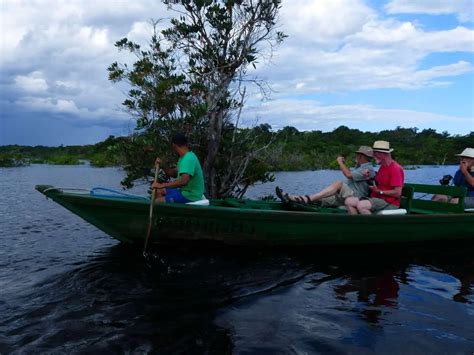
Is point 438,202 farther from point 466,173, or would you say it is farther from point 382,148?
point 382,148

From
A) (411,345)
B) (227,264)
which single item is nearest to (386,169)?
(227,264)

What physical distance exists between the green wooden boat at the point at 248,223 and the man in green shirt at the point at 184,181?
34 centimetres

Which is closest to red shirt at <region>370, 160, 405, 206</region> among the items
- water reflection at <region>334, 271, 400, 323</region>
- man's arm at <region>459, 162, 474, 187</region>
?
water reflection at <region>334, 271, 400, 323</region>

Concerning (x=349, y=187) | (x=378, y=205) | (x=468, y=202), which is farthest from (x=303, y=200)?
(x=468, y=202)

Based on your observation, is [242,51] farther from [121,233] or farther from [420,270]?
[420,270]

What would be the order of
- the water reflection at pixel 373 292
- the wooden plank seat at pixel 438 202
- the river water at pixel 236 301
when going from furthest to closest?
1. the wooden plank seat at pixel 438 202
2. the water reflection at pixel 373 292
3. the river water at pixel 236 301

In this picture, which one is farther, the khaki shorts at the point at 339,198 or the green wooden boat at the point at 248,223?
the khaki shorts at the point at 339,198

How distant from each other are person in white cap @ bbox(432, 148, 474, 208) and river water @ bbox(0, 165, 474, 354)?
1139 millimetres

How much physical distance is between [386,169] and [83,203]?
4.94 m

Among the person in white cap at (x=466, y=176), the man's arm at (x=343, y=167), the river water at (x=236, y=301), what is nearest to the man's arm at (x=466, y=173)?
the person in white cap at (x=466, y=176)

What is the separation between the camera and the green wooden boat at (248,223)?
21.6ft

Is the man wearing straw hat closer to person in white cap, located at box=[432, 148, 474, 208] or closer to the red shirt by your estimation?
the red shirt

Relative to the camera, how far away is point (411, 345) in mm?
4402

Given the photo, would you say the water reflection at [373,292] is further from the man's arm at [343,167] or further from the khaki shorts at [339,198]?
the man's arm at [343,167]
